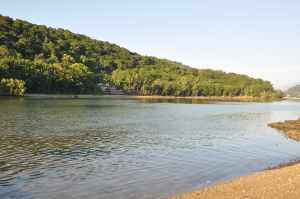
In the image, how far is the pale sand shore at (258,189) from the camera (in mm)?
18734

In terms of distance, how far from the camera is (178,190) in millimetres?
22406

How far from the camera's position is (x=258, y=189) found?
20141 mm

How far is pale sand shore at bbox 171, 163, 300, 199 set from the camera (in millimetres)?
18734

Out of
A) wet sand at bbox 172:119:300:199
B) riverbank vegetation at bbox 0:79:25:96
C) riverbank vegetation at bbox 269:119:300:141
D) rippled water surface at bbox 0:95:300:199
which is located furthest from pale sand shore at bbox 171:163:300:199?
riverbank vegetation at bbox 0:79:25:96

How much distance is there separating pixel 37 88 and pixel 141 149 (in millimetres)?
149014

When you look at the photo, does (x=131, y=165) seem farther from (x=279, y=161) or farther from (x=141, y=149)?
(x=279, y=161)

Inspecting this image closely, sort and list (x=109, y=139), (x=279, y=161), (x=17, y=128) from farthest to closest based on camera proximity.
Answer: (x=17, y=128) → (x=109, y=139) → (x=279, y=161)

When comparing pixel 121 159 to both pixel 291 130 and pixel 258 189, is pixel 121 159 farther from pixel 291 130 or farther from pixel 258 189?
pixel 291 130

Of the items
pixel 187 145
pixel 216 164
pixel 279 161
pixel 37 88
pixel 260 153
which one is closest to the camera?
pixel 216 164

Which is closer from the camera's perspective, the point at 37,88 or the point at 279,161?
the point at 279,161

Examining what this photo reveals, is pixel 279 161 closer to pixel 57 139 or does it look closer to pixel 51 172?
pixel 51 172

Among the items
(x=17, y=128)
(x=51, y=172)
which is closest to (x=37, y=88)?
(x=17, y=128)

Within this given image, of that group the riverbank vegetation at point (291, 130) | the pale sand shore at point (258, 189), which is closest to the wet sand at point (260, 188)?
the pale sand shore at point (258, 189)

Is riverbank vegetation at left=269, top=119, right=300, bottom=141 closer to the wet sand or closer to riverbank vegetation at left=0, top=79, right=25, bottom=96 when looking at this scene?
the wet sand
